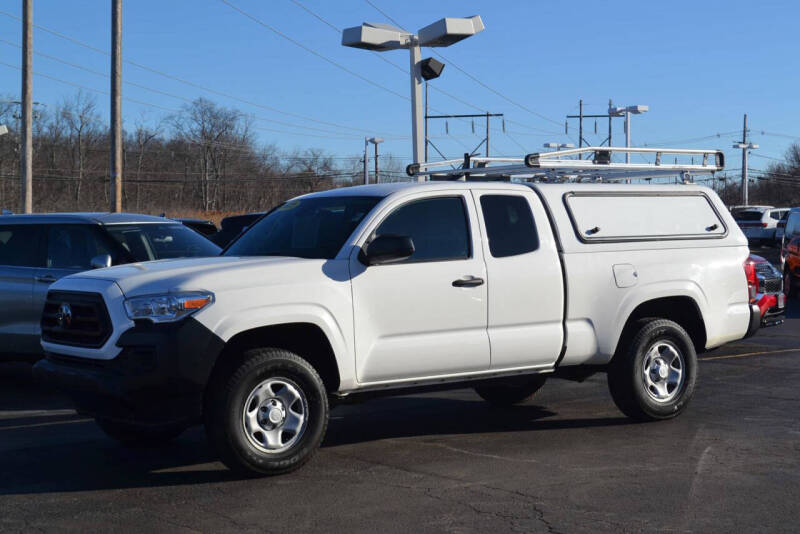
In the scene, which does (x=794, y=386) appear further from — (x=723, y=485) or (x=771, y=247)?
(x=771, y=247)

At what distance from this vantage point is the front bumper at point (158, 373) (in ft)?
20.0

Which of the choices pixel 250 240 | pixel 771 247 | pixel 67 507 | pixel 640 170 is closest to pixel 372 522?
pixel 67 507

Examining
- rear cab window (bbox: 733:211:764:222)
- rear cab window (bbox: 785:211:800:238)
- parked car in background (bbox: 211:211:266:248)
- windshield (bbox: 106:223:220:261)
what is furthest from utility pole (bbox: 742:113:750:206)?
windshield (bbox: 106:223:220:261)

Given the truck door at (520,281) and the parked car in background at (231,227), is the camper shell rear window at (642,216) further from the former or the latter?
the parked car in background at (231,227)

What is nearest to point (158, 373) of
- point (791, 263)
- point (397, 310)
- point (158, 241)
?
point (397, 310)

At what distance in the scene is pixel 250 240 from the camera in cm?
771

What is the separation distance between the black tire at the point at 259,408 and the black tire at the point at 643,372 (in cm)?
267

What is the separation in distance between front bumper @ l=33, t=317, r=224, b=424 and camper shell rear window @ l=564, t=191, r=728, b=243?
3.26 m

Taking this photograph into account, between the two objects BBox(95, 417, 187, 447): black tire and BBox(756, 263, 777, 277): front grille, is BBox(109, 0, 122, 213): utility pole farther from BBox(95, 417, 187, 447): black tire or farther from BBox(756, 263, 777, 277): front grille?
BBox(95, 417, 187, 447): black tire

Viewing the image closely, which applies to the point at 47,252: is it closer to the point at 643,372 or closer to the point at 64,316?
the point at 64,316

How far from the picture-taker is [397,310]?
6934 mm

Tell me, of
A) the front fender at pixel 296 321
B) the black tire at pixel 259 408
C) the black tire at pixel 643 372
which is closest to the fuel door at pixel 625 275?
the black tire at pixel 643 372

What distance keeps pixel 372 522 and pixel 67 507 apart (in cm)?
178

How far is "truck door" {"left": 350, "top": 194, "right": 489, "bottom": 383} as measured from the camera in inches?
270
